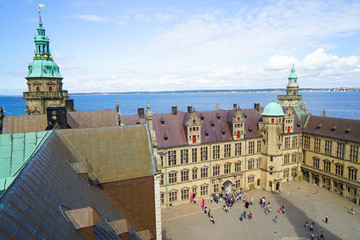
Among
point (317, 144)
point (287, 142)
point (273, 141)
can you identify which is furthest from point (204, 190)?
point (317, 144)

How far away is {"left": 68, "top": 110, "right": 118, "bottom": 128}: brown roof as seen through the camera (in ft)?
122

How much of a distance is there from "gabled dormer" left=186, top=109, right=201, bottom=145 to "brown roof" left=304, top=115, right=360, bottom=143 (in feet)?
73.9

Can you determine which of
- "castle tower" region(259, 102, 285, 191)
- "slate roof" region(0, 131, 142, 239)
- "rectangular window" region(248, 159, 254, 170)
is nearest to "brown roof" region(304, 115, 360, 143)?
"castle tower" region(259, 102, 285, 191)

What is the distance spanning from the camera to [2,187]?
9836 mm

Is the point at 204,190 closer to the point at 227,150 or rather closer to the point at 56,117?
the point at 227,150

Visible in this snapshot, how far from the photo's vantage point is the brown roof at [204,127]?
39.2 metres

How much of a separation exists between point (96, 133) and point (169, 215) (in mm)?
20826

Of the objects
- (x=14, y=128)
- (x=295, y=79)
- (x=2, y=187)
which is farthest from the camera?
(x=295, y=79)

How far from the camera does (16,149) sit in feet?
47.6

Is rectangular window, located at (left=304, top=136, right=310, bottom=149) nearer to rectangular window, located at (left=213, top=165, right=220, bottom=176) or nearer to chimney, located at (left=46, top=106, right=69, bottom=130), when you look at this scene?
rectangular window, located at (left=213, top=165, right=220, bottom=176)

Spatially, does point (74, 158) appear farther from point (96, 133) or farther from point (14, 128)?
point (14, 128)

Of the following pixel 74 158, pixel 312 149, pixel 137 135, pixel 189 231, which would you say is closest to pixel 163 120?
pixel 189 231

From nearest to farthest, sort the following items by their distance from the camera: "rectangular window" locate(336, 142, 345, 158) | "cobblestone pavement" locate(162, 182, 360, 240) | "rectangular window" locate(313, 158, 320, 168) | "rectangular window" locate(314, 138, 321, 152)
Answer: "cobblestone pavement" locate(162, 182, 360, 240), "rectangular window" locate(336, 142, 345, 158), "rectangular window" locate(314, 138, 321, 152), "rectangular window" locate(313, 158, 320, 168)

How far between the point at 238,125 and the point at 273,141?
6968mm
